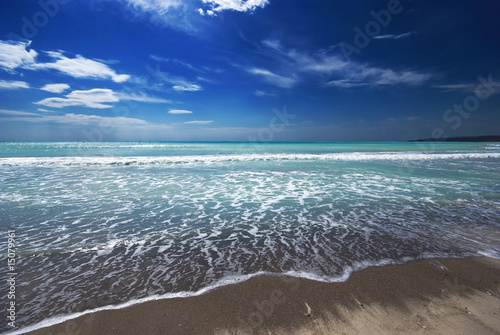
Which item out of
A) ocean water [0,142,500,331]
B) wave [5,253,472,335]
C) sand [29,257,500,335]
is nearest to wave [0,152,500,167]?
ocean water [0,142,500,331]

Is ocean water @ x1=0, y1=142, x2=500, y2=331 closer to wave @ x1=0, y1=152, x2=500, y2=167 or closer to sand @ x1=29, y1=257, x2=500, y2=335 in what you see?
sand @ x1=29, y1=257, x2=500, y2=335

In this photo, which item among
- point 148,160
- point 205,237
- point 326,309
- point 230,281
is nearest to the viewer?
point 326,309

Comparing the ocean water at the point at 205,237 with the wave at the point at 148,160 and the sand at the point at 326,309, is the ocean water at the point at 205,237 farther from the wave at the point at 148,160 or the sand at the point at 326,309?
the wave at the point at 148,160

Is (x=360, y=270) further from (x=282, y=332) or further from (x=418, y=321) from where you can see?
(x=282, y=332)

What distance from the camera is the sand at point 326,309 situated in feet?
8.70

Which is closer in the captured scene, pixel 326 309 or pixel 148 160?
pixel 326 309

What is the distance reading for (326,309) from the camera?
2938 millimetres

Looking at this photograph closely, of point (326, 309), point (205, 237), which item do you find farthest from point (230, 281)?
point (205, 237)

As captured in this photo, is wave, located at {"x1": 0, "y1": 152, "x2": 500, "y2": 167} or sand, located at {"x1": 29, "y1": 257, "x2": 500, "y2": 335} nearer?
sand, located at {"x1": 29, "y1": 257, "x2": 500, "y2": 335}

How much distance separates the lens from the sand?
2650 millimetres

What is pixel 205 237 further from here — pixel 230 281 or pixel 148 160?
pixel 148 160

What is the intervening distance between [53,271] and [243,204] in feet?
16.7

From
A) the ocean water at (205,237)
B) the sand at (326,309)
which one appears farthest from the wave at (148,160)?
the sand at (326,309)

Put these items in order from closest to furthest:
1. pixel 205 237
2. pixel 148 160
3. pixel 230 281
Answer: pixel 230 281, pixel 205 237, pixel 148 160
